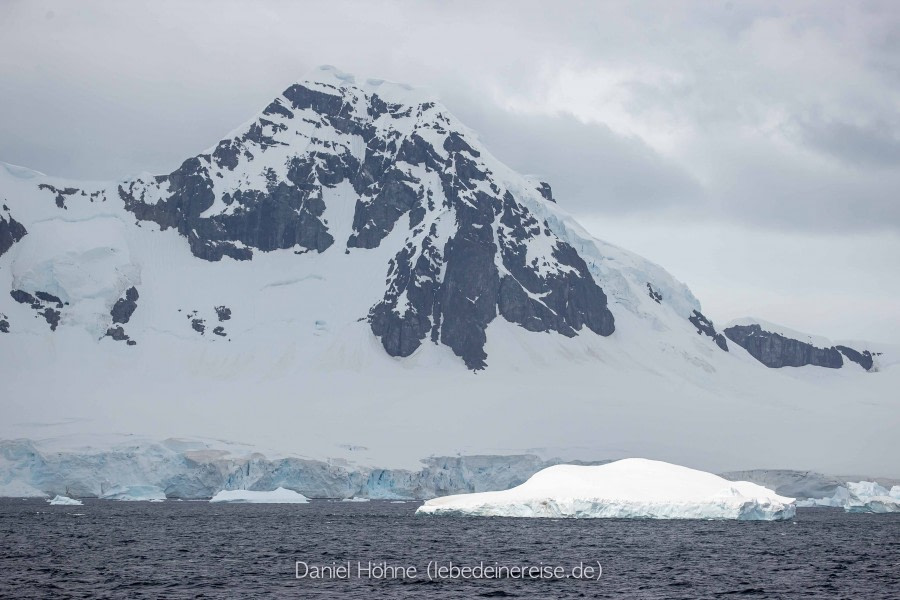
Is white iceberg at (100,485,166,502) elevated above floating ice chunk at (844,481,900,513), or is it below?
below

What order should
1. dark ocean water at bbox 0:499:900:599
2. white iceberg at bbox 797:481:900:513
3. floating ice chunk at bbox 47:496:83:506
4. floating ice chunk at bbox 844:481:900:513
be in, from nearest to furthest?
dark ocean water at bbox 0:499:900:599 → floating ice chunk at bbox 47:496:83:506 → floating ice chunk at bbox 844:481:900:513 → white iceberg at bbox 797:481:900:513

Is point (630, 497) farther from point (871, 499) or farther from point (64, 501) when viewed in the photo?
point (64, 501)

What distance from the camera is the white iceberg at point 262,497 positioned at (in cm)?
18288

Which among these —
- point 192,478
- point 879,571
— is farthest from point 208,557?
point 192,478

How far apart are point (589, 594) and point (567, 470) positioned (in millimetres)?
62050

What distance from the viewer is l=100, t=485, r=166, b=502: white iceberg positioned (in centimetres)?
18438

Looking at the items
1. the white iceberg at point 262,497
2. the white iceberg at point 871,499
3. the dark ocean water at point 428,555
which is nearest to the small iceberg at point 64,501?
the white iceberg at point 262,497

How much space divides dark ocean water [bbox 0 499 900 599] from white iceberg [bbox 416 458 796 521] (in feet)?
6.09

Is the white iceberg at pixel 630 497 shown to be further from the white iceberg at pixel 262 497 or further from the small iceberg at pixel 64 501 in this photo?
the small iceberg at pixel 64 501

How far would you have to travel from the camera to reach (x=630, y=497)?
115500 mm

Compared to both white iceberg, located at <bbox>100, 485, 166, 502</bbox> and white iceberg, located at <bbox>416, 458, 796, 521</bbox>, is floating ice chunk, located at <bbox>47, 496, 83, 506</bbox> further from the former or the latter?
white iceberg, located at <bbox>416, 458, 796, 521</bbox>

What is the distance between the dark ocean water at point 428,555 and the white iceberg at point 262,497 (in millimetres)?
44863

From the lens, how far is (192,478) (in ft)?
637

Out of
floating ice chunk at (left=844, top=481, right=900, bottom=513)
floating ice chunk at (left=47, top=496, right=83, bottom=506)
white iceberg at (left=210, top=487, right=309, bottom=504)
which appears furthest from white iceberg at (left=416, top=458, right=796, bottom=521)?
floating ice chunk at (left=47, top=496, right=83, bottom=506)
